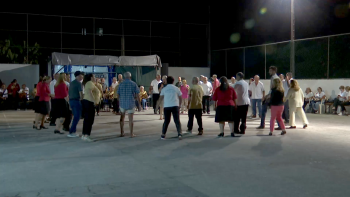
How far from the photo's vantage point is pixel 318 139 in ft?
37.9

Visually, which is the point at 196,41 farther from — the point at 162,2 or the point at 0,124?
the point at 0,124

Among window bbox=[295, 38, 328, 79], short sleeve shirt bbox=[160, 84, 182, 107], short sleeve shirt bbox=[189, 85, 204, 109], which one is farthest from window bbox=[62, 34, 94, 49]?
short sleeve shirt bbox=[160, 84, 182, 107]

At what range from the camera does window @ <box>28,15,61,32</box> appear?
28392 millimetres

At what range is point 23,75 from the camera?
25.9 meters

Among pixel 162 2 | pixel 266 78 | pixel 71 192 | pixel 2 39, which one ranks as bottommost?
pixel 71 192

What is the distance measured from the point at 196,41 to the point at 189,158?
25.3 meters

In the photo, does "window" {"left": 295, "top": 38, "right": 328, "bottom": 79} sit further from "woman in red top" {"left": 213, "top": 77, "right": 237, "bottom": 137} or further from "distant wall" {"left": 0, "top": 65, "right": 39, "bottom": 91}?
"distant wall" {"left": 0, "top": 65, "right": 39, "bottom": 91}

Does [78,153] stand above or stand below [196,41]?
below

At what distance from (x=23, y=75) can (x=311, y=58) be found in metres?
16.7

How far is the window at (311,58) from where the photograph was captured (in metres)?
23.1

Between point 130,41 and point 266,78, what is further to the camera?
point 130,41

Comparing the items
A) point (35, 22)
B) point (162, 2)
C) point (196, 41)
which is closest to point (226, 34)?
point (196, 41)

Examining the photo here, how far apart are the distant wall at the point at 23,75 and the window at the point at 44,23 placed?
143 inches

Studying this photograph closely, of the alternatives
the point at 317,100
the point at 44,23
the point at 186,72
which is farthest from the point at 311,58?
the point at 44,23
